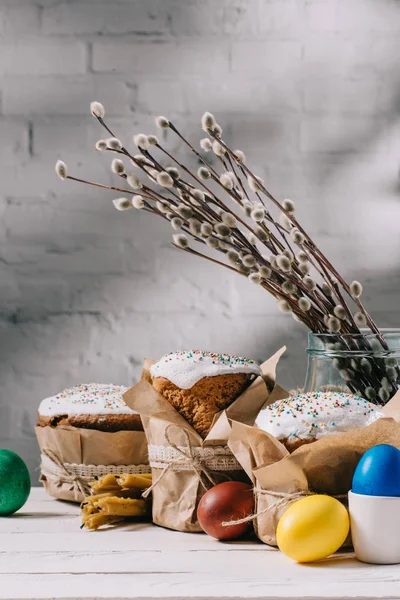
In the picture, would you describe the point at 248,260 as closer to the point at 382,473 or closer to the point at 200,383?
the point at 200,383

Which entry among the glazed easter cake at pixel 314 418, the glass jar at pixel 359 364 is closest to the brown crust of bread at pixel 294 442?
the glazed easter cake at pixel 314 418

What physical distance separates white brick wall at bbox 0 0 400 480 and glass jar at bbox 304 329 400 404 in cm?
67

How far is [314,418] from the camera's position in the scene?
1049mm

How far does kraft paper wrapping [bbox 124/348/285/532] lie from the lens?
1153 millimetres

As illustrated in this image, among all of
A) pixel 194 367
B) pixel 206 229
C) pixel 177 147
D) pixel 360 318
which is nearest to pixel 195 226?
pixel 206 229

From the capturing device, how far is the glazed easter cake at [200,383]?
1.18m

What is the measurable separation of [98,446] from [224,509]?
0.34 m

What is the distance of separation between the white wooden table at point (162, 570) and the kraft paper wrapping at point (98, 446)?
165 mm

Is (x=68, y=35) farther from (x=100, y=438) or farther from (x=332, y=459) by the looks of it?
(x=332, y=459)

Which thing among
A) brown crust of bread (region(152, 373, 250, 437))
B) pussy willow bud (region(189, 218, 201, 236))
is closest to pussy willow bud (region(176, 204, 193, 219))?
pussy willow bud (region(189, 218, 201, 236))

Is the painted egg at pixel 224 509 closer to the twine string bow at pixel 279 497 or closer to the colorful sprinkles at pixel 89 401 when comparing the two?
the twine string bow at pixel 279 497

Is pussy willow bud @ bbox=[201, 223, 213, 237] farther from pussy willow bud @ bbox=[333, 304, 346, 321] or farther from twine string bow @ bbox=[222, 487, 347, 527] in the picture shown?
twine string bow @ bbox=[222, 487, 347, 527]

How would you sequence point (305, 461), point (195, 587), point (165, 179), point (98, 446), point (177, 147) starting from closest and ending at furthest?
1. point (195, 587)
2. point (305, 461)
3. point (165, 179)
4. point (98, 446)
5. point (177, 147)

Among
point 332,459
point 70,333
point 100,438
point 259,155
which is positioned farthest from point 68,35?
point 332,459
